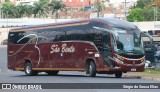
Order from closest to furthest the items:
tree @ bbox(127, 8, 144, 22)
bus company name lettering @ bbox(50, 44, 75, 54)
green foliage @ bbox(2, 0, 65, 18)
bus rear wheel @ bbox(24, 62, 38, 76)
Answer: bus company name lettering @ bbox(50, 44, 75, 54)
bus rear wheel @ bbox(24, 62, 38, 76)
tree @ bbox(127, 8, 144, 22)
green foliage @ bbox(2, 0, 65, 18)

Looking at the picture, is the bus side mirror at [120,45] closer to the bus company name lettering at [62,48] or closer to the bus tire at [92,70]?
the bus tire at [92,70]

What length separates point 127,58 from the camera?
3139 centimetres

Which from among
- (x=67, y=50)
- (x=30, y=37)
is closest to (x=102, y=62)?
(x=67, y=50)

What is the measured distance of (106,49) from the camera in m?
31.5

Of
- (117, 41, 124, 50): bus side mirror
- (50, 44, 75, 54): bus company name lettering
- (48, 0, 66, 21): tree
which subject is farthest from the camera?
(48, 0, 66, 21): tree

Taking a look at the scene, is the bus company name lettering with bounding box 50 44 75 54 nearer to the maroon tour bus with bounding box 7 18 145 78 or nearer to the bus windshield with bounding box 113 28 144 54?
the maroon tour bus with bounding box 7 18 145 78

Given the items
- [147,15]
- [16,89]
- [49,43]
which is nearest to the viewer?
[16,89]

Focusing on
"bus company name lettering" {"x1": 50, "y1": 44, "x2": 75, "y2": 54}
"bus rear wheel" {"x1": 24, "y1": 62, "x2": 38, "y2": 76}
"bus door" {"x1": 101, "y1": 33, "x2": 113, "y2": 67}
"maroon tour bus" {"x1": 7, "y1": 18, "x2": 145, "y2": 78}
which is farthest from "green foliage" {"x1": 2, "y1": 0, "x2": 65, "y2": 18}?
"bus door" {"x1": 101, "y1": 33, "x2": 113, "y2": 67}

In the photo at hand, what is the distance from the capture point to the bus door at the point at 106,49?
3125 centimetres

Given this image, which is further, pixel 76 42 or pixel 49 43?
pixel 49 43

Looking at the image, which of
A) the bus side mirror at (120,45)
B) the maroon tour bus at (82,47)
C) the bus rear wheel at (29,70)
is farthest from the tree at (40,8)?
the bus side mirror at (120,45)

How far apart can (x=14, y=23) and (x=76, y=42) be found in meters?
96.8

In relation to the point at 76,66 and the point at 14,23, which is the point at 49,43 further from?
the point at 14,23

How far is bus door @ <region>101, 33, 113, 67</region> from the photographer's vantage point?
3125cm
